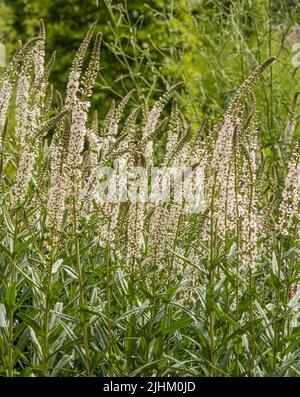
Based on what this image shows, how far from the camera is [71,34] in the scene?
1194 centimetres

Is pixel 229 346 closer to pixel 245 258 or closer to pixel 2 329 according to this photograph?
pixel 245 258

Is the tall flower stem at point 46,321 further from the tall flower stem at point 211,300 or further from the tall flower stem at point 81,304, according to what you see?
the tall flower stem at point 211,300

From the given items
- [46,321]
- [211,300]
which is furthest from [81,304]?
[211,300]

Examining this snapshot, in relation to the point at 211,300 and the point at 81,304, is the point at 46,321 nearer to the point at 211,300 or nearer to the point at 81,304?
the point at 81,304

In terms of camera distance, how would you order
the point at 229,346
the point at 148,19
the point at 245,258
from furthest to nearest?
the point at 148,19
the point at 229,346
the point at 245,258

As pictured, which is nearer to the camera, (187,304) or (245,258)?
(245,258)

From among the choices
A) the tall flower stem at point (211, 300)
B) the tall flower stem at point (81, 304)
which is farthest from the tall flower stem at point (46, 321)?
the tall flower stem at point (211, 300)

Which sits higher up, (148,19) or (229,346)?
(148,19)

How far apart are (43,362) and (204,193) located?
129 cm

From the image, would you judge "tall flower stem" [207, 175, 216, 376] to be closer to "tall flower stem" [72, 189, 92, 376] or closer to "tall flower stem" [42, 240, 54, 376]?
"tall flower stem" [72, 189, 92, 376]

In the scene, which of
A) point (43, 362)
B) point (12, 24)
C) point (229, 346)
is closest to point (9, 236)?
point (43, 362)

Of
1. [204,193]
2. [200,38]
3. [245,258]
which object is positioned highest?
[200,38]

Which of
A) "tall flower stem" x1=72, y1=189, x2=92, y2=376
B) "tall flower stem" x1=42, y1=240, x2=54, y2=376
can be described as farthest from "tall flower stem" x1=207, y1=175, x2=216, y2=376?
"tall flower stem" x1=42, y1=240, x2=54, y2=376

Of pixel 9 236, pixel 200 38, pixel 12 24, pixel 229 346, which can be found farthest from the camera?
pixel 12 24
